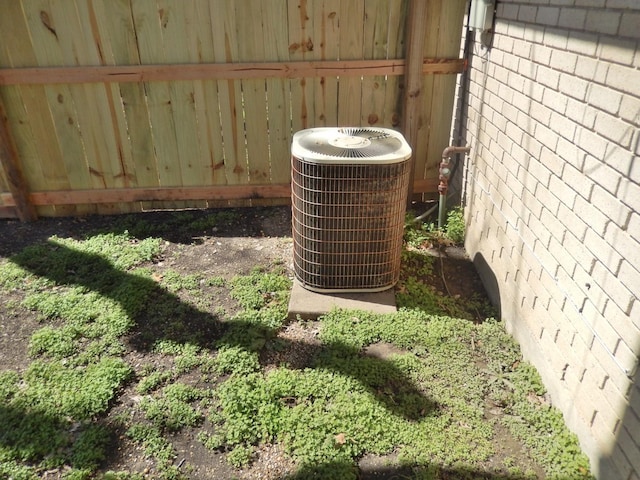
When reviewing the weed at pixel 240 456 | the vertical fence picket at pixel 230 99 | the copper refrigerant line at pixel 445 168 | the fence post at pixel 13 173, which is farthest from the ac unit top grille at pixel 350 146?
the fence post at pixel 13 173

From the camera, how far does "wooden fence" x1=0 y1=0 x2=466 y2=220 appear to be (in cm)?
410

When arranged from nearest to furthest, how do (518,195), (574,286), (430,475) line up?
(430,475), (574,286), (518,195)

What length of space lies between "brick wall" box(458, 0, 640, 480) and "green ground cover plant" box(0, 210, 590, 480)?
0.27 m

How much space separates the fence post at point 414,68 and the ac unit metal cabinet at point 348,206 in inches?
33.5

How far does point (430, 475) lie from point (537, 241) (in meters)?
1.46

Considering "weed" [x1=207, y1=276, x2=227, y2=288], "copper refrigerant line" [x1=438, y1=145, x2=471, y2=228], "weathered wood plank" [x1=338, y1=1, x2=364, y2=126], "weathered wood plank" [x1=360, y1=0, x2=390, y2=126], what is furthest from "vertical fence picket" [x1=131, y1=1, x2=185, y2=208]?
"copper refrigerant line" [x1=438, y1=145, x2=471, y2=228]

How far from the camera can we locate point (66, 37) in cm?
414

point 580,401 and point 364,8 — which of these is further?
point 364,8

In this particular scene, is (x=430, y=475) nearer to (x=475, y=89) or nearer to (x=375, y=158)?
(x=375, y=158)

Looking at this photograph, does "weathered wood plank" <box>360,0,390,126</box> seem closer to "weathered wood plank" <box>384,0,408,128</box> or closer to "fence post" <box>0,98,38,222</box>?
"weathered wood plank" <box>384,0,408,128</box>

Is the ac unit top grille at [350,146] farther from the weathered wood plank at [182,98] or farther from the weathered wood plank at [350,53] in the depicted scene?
the weathered wood plank at [182,98]

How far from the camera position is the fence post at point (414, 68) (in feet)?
13.0

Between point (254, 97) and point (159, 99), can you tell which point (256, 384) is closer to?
point (254, 97)

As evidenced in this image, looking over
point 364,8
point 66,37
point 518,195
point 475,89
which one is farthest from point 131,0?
point 518,195
